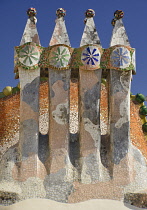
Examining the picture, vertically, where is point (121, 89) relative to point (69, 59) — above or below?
below

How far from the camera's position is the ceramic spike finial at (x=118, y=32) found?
12422mm

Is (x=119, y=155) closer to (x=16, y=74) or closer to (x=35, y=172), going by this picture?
(x=35, y=172)

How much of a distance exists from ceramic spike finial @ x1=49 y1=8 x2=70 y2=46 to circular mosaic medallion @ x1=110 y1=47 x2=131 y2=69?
1.62 metres

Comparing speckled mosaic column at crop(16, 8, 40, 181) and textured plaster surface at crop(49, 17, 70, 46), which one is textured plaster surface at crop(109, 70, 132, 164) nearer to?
textured plaster surface at crop(49, 17, 70, 46)

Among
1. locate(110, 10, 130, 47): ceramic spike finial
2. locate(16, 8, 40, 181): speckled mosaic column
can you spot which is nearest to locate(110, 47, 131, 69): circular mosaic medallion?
locate(110, 10, 130, 47): ceramic spike finial

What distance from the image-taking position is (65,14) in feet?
41.7

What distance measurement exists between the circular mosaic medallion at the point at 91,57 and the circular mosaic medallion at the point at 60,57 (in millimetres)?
562

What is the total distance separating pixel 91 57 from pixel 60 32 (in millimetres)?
1596

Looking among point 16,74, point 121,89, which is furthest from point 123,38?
point 16,74

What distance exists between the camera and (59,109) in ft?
37.1

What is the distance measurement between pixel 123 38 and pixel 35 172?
5581mm

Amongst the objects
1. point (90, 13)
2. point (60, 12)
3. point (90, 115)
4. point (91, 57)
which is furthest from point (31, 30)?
point (90, 115)

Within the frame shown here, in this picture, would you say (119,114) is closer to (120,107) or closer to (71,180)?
(120,107)

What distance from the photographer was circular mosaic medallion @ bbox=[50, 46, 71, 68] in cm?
1153
